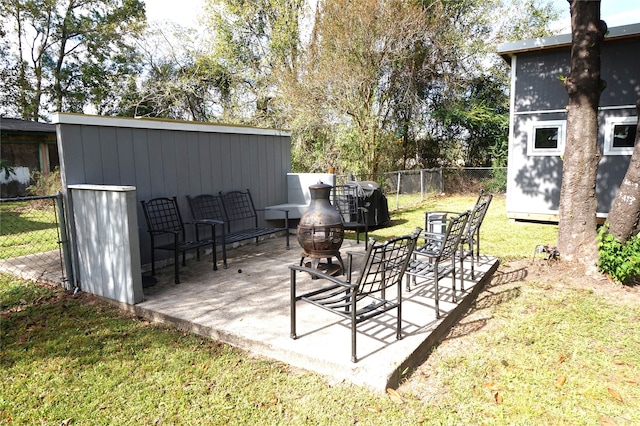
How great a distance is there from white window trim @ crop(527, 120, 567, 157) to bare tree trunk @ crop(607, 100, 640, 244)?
416 centimetres

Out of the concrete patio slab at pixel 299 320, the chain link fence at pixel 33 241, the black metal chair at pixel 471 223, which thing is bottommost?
the concrete patio slab at pixel 299 320

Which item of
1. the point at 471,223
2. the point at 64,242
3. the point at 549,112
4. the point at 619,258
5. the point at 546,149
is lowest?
the point at 619,258

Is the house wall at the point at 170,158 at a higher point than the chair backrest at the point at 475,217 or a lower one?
higher

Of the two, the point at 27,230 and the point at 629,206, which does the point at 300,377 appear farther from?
the point at 27,230

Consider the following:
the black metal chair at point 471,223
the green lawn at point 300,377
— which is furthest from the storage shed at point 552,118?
the green lawn at point 300,377

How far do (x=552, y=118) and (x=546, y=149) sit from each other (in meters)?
0.66

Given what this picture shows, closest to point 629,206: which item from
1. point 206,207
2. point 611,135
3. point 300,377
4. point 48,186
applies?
point 300,377

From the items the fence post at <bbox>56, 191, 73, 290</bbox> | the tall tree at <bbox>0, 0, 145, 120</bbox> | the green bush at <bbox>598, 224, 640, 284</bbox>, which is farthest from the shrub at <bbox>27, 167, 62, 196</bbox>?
the green bush at <bbox>598, 224, 640, 284</bbox>

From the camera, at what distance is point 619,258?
14.7 feet

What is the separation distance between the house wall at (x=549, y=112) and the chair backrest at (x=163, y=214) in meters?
7.23

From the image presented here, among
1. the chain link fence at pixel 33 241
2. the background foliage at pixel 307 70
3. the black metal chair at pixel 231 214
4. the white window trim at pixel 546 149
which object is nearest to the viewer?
the chain link fence at pixel 33 241

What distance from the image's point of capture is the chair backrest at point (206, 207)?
5.68 metres

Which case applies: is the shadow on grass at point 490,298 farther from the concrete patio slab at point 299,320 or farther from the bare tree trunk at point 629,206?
the bare tree trunk at point 629,206

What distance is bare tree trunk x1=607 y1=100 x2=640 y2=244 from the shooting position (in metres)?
4.56
